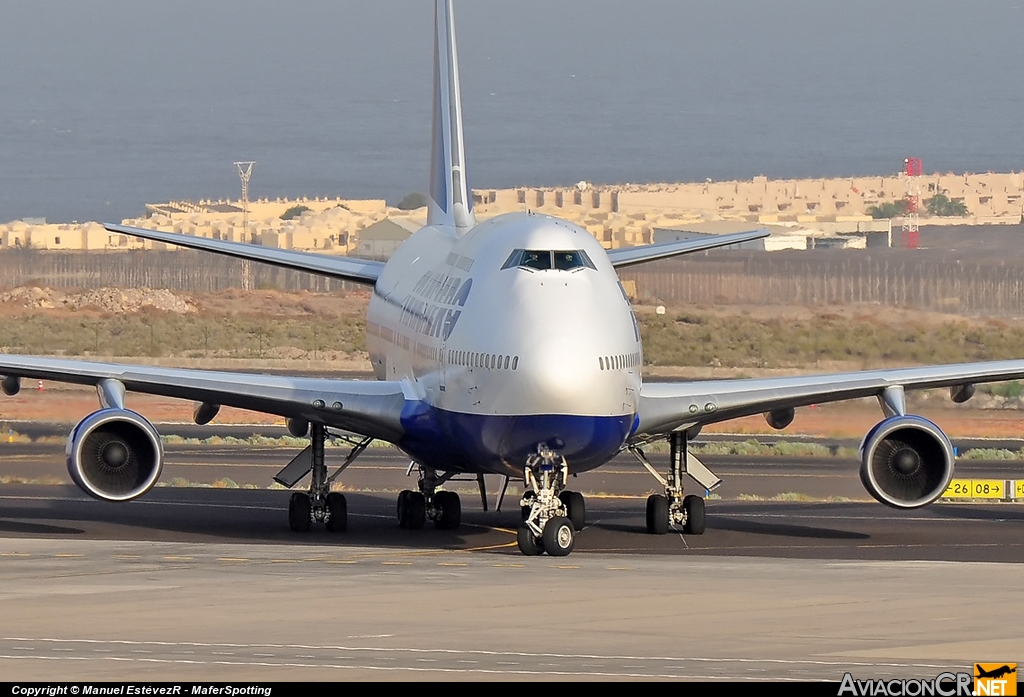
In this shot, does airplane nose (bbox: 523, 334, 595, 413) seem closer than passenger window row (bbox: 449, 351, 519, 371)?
Yes

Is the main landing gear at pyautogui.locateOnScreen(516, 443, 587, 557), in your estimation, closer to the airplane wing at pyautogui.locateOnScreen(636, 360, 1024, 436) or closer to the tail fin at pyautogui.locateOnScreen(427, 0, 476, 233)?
the airplane wing at pyautogui.locateOnScreen(636, 360, 1024, 436)

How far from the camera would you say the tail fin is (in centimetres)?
4100

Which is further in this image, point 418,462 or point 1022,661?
point 418,462

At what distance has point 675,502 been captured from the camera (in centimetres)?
3459

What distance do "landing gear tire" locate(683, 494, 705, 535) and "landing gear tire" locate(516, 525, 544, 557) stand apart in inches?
242

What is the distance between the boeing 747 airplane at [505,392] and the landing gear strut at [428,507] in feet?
0.12

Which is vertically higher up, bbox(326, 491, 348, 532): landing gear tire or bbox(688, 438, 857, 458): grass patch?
bbox(326, 491, 348, 532): landing gear tire

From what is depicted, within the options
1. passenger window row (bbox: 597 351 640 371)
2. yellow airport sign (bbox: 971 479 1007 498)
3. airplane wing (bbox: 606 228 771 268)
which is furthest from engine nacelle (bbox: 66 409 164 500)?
yellow airport sign (bbox: 971 479 1007 498)

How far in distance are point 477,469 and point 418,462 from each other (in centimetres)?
226

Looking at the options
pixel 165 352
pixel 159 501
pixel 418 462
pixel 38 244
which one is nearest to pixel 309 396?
pixel 418 462

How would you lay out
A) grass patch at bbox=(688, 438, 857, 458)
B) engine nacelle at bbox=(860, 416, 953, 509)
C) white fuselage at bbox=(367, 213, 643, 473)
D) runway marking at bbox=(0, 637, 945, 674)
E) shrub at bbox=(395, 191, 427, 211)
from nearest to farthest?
runway marking at bbox=(0, 637, 945, 674), white fuselage at bbox=(367, 213, 643, 473), engine nacelle at bbox=(860, 416, 953, 509), grass patch at bbox=(688, 438, 857, 458), shrub at bbox=(395, 191, 427, 211)

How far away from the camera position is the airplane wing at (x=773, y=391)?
32219mm

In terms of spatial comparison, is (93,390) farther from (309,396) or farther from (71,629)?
(71,629)

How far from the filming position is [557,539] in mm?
28516
